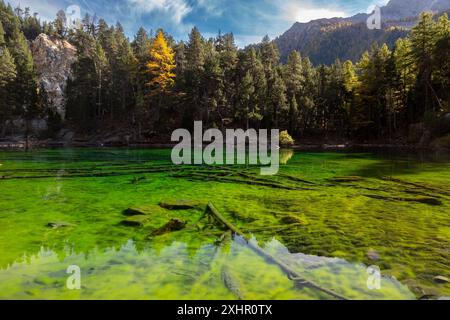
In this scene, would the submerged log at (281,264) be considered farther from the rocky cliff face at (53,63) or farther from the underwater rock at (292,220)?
the rocky cliff face at (53,63)

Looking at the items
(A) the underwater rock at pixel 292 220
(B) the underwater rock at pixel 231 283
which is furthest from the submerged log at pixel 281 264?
(A) the underwater rock at pixel 292 220

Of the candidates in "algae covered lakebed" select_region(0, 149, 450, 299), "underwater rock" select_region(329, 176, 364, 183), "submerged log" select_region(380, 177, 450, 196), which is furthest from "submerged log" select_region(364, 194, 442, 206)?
"underwater rock" select_region(329, 176, 364, 183)

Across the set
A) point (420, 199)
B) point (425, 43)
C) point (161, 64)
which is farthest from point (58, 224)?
point (161, 64)

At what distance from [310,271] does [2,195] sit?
1335cm

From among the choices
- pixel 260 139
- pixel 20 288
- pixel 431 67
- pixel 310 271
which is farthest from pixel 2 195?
pixel 431 67

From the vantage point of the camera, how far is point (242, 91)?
60.2 meters

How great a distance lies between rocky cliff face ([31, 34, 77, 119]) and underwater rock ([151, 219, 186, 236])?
103m

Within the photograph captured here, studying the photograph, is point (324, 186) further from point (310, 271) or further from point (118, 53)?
point (118, 53)

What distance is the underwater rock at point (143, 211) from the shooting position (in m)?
10.8

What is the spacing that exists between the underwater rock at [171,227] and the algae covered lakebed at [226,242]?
0.09ft

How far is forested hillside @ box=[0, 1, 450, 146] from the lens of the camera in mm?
55969

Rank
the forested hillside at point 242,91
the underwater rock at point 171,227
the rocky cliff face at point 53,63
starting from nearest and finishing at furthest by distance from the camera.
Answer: the underwater rock at point 171,227, the forested hillside at point 242,91, the rocky cliff face at point 53,63

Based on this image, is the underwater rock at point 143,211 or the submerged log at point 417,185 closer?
the underwater rock at point 143,211

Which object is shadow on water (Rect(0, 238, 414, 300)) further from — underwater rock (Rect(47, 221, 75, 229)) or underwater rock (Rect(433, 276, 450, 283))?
underwater rock (Rect(47, 221, 75, 229))
